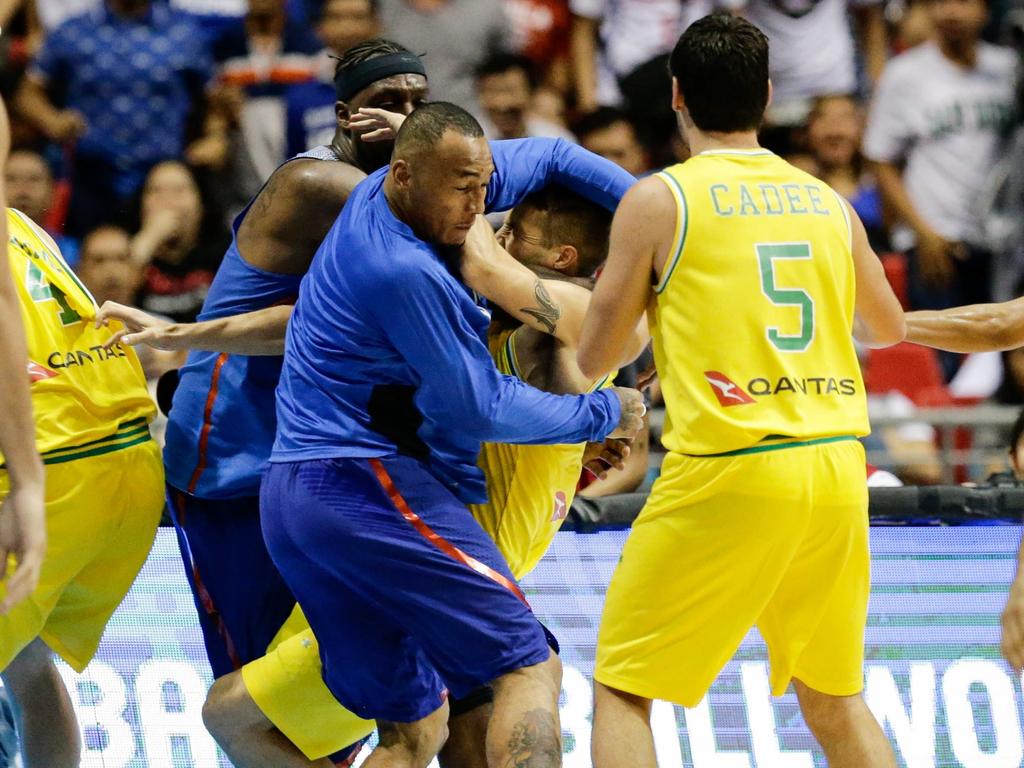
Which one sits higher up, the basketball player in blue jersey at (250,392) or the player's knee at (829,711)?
the basketball player in blue jersey at (250,392)

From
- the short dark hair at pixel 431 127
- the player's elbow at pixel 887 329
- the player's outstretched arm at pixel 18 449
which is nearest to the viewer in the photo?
the player's outstretched arm at pixel 18 449

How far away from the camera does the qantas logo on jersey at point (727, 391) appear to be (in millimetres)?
3590

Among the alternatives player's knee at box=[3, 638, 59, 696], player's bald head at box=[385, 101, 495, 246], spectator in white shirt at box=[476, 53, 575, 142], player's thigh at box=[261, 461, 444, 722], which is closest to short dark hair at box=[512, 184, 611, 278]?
player's bald head at box=[385, 101, 495, 246]

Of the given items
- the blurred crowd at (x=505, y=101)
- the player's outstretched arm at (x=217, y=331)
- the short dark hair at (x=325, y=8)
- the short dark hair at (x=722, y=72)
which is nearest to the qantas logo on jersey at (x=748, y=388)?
the short dark hair at (x=722, y=72)

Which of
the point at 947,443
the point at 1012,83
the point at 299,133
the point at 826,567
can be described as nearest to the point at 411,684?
the point at 826,567

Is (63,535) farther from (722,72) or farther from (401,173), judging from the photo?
(722,72)

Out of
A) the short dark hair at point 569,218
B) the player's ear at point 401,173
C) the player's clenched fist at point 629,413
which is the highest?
the player's ear at point 401,173

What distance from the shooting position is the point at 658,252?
3.63 metres

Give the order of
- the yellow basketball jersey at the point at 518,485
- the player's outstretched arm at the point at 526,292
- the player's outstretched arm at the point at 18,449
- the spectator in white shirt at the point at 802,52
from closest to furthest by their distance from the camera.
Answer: the player's outstretched arm at the point at 18,449 < the player's outstretched arm at the point at 526,292 < the yellow basketball jersey at the point at 518,485 < the spectator in white shirt at the point at 802,52

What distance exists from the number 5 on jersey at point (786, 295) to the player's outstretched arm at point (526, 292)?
14.2 inches

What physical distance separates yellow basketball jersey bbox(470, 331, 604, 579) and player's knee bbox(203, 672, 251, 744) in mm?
811

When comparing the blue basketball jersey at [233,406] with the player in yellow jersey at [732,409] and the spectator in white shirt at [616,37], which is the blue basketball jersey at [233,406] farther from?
the spectator in white shirt at [616,37]

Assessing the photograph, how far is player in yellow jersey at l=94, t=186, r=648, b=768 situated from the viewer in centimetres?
410

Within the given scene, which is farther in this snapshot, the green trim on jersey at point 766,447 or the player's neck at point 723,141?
the player's neck at point 723,141
